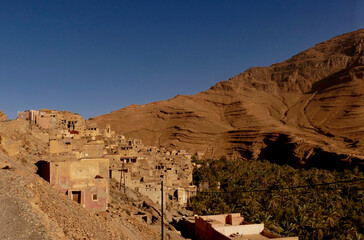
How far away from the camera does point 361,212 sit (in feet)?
100

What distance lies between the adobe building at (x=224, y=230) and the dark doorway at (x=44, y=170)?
1019 centimetres

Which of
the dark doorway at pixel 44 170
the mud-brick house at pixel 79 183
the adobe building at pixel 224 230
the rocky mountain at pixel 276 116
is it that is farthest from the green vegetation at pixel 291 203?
the rocky mountain at pixel 276 116

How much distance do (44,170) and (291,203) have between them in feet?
73.1

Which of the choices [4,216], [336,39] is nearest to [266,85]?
[336,39]

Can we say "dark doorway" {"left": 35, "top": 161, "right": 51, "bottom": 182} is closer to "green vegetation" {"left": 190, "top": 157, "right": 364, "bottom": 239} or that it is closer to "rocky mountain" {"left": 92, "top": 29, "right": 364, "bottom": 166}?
"green vegetation" {"left": 190, "top": 157, "right": 364, "bottom": 239}

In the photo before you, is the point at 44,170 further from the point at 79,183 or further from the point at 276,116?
the point at 276,116

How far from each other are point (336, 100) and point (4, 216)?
97.5 m

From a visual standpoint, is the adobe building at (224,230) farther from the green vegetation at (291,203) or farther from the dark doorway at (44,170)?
the dark doorway at (44,170)

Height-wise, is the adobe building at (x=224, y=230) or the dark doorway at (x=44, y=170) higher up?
the dark doorway at (x=44, y=170)

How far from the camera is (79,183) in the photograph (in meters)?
17.2

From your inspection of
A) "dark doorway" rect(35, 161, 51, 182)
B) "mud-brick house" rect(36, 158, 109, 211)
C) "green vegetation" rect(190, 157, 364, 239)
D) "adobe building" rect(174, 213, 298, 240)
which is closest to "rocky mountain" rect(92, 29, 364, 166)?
"green vegetation" rect(190, 157, 364, 239)

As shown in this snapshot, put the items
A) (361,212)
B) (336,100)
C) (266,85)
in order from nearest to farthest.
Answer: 1. (361,212)
2. (336,100)
3. (266,85)

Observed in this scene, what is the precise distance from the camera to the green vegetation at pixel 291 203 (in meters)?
25.8

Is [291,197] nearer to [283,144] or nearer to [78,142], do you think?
[78,142]
